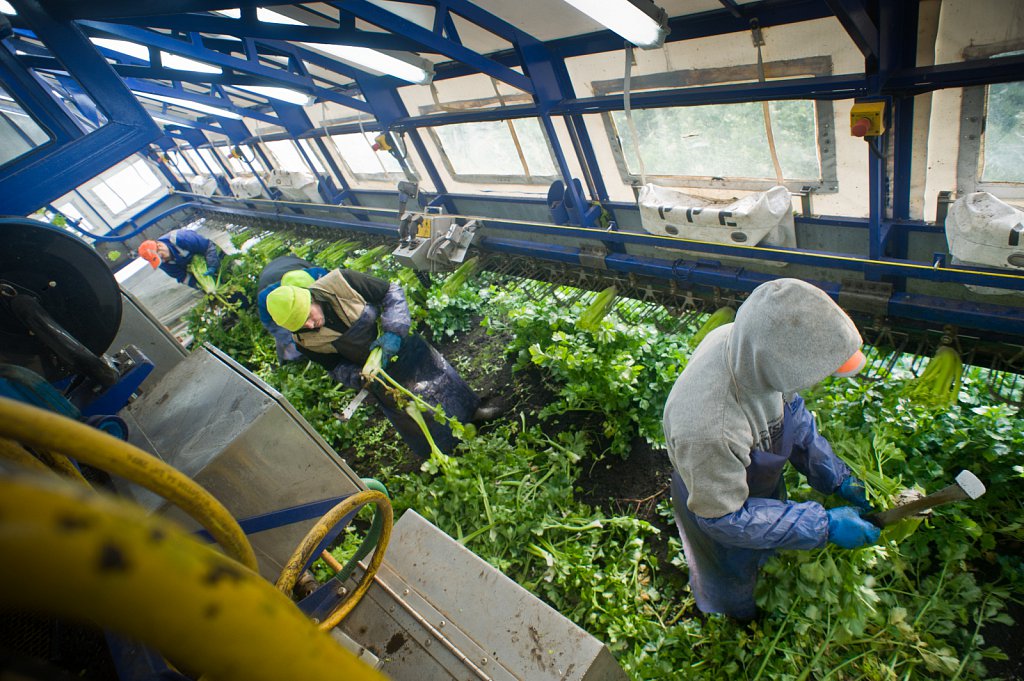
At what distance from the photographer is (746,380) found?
195 centimetres

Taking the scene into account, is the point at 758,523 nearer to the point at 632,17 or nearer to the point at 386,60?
the point at 632,17

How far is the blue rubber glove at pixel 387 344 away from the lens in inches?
170

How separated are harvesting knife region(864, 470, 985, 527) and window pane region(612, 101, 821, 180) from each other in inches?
120

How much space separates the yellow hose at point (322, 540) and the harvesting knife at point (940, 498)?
2213 mm

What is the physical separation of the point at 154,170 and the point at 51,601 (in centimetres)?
2100

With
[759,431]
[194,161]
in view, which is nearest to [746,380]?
[759,431]

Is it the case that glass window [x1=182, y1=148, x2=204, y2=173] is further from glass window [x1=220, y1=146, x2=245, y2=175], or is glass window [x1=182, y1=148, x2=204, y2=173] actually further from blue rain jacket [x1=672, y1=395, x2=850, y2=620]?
blue rain jacket [x1=672, y1=395, x2=850, y2=620]

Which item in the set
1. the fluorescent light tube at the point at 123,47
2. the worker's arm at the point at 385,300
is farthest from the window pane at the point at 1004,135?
the fluorescent light tube at the point at 123,47

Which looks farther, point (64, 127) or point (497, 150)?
point (497, 150)

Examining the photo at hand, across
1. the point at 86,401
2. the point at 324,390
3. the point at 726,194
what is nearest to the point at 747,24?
the point at 726,194

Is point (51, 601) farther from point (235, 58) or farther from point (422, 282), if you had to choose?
point (235, 58)

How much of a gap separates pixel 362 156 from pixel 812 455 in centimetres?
890

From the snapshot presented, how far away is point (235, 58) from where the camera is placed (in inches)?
228

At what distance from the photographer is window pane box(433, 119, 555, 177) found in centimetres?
590
